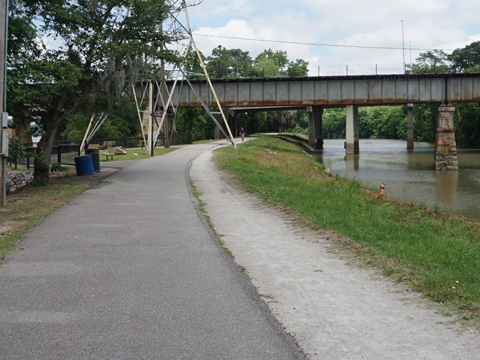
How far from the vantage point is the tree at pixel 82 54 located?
2166 cm

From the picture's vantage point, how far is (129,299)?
23.1 feet

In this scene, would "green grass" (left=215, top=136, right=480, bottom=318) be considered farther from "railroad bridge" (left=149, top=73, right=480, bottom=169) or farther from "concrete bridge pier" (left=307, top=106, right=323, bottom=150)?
"concrete bridge pier" (left=307, top=106, right=323, bottom=150)

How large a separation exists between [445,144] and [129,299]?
50732 mm

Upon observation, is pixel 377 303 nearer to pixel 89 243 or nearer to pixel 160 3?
pixel 89 243

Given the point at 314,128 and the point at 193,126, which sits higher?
the point at 193,126

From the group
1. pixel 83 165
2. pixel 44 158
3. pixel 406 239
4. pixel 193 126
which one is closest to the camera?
pixel 406 239

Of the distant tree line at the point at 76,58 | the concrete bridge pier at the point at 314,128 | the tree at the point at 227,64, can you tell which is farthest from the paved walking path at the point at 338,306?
the tree at the point at 227,64

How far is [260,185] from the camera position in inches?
855

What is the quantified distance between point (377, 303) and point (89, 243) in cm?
579

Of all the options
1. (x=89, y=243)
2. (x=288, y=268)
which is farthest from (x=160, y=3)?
(x=288, y=268)

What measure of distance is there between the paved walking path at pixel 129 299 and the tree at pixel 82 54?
1020 cm

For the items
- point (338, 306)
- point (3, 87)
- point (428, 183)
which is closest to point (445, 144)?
point (428, 183)

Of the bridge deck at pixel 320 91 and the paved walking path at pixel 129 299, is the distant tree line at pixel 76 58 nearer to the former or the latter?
the paved walking path at pixel 129 299

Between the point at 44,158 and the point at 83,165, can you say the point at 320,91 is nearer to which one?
the point at 83,165
